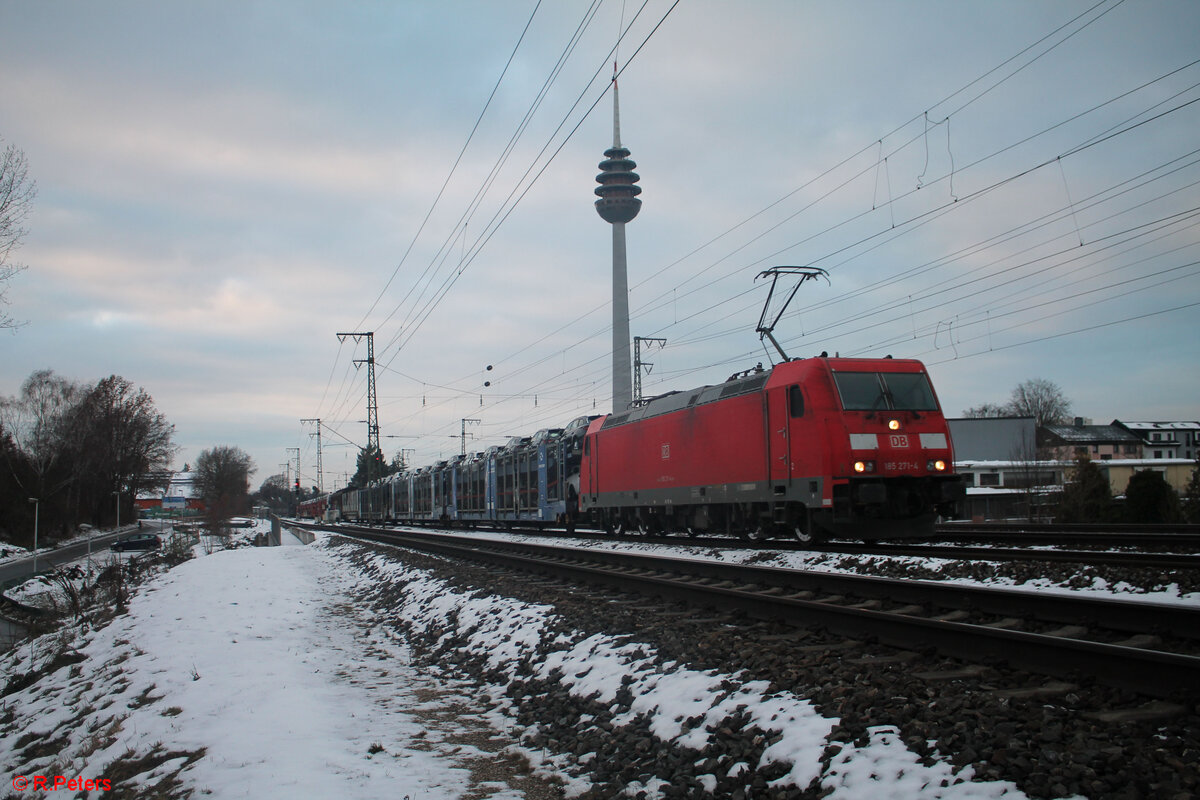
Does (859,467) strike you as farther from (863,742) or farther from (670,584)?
(863,742)

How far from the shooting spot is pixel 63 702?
10.5 m

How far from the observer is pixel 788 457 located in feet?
48.7

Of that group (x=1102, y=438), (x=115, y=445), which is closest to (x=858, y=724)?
(x=115, y=445)

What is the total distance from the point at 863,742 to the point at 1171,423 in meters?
119

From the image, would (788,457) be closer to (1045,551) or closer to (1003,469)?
(1045,551)

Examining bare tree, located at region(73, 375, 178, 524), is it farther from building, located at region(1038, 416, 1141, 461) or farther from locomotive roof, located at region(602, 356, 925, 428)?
building, located at region(1038, 416, 1141, 461)

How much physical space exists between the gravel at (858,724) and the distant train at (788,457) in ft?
18.8

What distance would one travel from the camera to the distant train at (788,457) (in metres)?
14.0

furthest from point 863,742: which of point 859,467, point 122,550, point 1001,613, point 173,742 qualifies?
point 122,550

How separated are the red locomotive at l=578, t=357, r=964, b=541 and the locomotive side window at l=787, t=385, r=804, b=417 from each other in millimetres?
18

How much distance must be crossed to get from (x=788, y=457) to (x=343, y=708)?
9.46 metres

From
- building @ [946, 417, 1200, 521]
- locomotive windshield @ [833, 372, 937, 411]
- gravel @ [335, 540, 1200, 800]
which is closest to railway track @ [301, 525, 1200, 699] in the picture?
gravel @ [335, 540, 1200, 800]

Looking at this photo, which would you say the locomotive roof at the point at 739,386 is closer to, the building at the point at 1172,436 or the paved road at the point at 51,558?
the paved road at the point at 51,558

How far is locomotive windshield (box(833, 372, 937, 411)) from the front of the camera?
14320 millimetres
